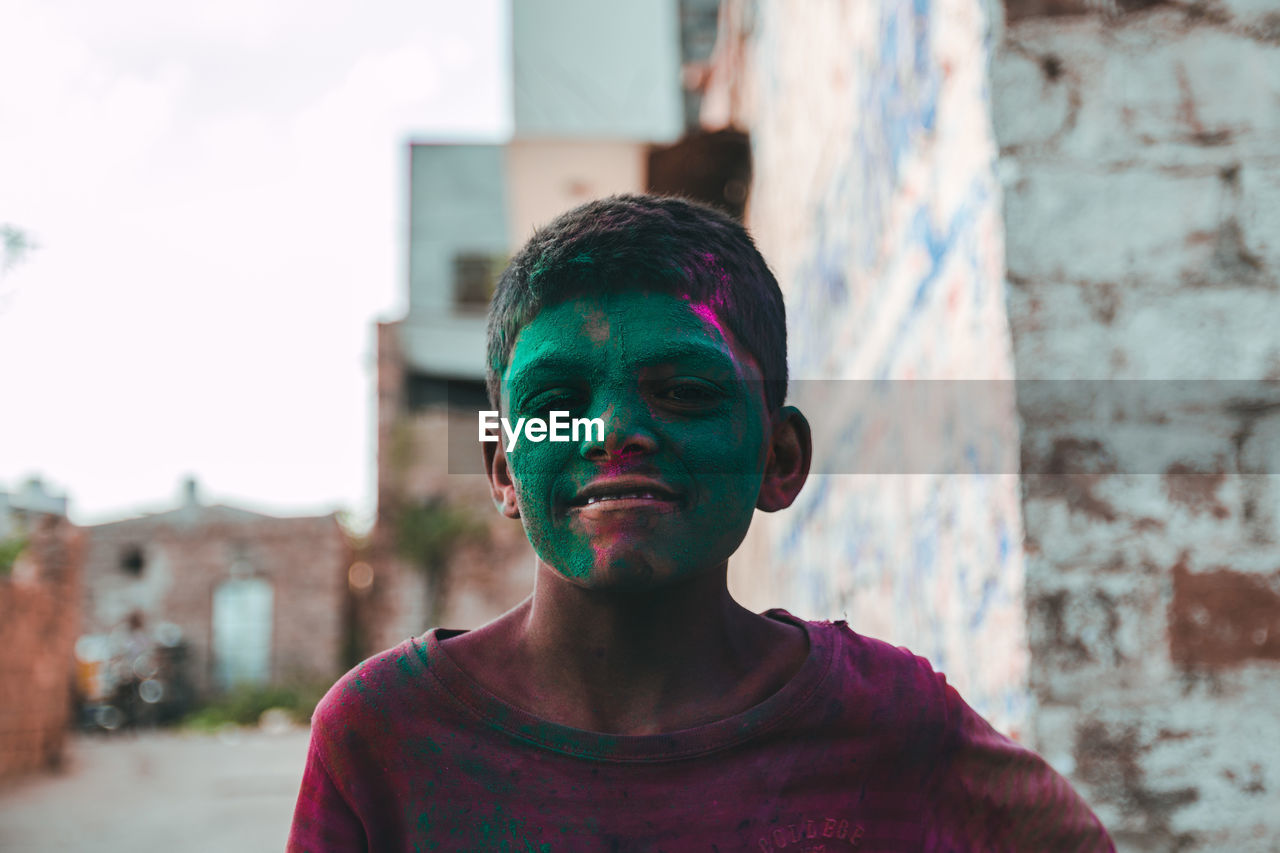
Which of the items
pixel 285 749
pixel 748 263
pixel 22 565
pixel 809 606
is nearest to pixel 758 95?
pixel 809 606

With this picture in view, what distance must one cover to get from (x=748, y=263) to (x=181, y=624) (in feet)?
57.0

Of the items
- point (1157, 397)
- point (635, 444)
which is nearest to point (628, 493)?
point (635, 444)

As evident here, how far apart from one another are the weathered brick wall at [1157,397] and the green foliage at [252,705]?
47.3 ft

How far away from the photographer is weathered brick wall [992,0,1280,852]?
1.86m

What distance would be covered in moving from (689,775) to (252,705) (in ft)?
52.5

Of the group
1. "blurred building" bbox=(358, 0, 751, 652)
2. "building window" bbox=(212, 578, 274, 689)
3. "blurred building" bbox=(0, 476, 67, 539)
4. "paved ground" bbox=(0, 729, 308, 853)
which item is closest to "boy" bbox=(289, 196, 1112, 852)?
"blurred building" bbox=(358, 0, 751, 652)

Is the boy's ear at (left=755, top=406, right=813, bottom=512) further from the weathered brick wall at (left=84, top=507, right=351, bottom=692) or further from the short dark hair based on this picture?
the weathered brick wall at (left=84, top=507, right=351, bottom=692)

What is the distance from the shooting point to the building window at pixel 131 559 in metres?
17.0

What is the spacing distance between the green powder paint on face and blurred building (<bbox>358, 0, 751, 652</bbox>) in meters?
4.40

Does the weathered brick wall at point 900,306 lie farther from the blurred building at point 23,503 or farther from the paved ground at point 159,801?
the blurred building at point 23,503

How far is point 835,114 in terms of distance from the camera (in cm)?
349

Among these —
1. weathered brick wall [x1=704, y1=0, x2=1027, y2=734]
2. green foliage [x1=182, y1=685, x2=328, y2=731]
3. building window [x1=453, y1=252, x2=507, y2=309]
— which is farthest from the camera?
building window [x1=453, y1=252, x2=507, y2=309]

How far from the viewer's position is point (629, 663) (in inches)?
42.8

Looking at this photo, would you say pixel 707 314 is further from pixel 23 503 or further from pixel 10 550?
pixel 23 503
